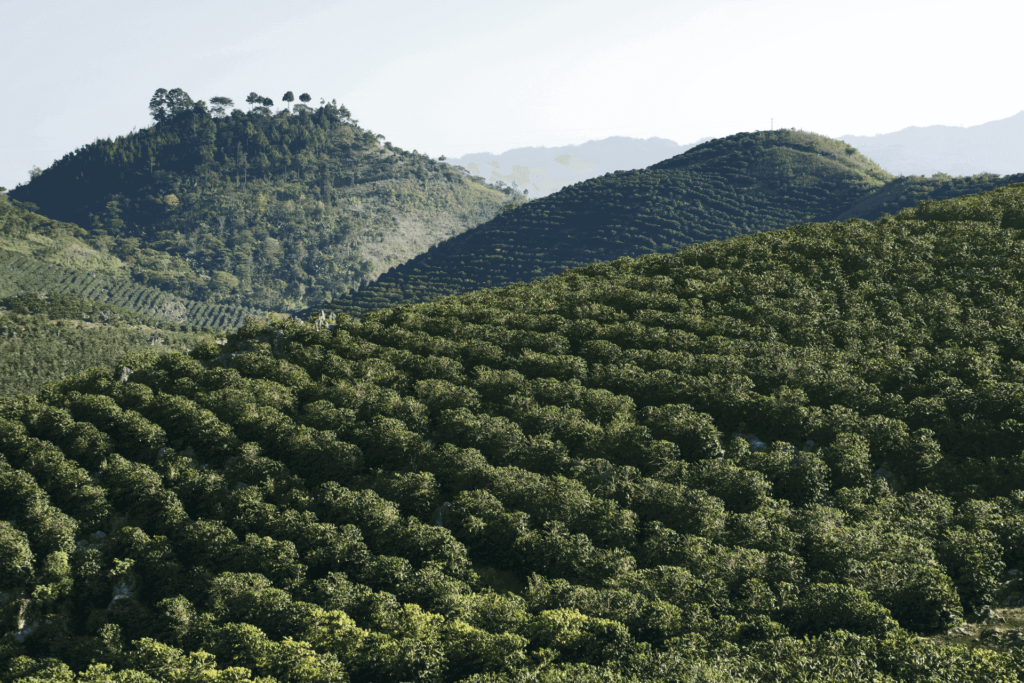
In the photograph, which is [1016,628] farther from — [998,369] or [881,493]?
[998,369]

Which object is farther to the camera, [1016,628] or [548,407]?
[548,407]

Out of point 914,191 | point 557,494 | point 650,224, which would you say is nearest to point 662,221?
point 650,224

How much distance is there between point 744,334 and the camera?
1833 inches

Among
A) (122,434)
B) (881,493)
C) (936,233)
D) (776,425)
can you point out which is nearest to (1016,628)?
(881,493)

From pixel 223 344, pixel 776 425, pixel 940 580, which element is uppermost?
pixel 223 344

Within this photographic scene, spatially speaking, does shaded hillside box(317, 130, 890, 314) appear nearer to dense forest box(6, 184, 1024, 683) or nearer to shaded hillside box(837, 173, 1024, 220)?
shaded hillside box(837, 173, 1024, 220)

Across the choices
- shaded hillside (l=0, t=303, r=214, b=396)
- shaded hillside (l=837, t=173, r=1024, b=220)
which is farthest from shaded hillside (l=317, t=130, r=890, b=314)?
shaded hillside (l=0, t=303, r=214, b=396)

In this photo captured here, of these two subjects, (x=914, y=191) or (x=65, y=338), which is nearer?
(x=65, y=338)

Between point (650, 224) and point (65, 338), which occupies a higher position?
point (650, 224)

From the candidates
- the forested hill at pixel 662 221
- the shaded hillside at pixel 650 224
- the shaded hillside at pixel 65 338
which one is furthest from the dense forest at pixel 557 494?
the forested hill at pixel 662 221

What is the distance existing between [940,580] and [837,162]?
657ft

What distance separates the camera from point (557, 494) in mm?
33031

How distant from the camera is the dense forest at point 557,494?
2545 cm

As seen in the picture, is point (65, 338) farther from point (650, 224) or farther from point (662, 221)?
point (662, 221)
